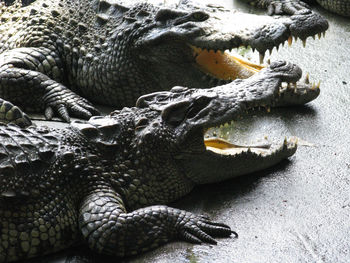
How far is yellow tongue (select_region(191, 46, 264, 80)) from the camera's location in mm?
5273

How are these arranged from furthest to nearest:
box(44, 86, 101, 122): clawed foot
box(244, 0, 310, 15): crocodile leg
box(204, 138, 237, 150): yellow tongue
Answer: box(244, 0, 310, 15): crocodile leg < box(44, 86, 101, 122): clawed foot < box(204, 138, 237, 150): yellow tongue

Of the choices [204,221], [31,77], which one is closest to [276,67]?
[204,221]

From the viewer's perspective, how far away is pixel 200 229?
3.62m

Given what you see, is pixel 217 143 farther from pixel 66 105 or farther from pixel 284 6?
pixel 284 6

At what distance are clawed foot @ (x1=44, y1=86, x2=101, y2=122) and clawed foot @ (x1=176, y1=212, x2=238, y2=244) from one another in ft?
5.93

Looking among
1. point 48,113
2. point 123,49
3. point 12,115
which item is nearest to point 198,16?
point 123,49

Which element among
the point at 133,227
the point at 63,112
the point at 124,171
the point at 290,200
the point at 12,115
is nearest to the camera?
the point at 133,227

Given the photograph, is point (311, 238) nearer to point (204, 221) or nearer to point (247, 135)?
point (204, 221)

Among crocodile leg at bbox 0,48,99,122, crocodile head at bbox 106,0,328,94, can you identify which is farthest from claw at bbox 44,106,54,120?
crocodile head at bbox 106,0,328,94

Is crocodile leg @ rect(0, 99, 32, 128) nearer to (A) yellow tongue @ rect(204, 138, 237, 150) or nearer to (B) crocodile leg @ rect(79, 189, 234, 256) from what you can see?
(B) crocodile leg @ rect(79, 189, 234, 256)

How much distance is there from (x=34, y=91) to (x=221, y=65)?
1.72 metres

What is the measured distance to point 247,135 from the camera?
191 inches

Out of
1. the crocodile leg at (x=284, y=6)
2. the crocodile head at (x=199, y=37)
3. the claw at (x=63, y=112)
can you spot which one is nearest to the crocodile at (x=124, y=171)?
the crocodile head at (x=199, y=37)

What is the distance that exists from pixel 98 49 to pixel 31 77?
2.24 ft
